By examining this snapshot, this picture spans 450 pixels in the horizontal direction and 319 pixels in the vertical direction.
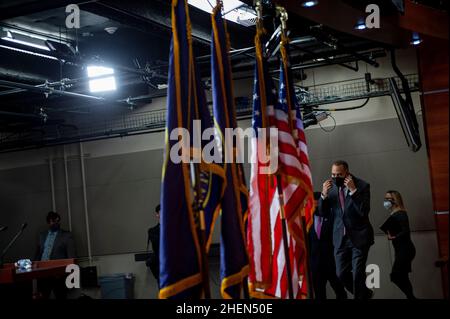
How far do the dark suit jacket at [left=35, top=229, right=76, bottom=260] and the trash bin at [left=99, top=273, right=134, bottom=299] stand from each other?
26.7 inches

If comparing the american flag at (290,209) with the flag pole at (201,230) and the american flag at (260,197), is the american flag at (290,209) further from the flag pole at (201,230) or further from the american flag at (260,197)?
the flag pole at (201,230)

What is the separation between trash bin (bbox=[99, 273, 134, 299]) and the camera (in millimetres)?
10273

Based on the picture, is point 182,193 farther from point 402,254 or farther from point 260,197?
point 402,254

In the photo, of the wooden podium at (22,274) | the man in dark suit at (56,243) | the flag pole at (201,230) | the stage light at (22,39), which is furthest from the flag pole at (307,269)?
the man in dark suit at (56,243)

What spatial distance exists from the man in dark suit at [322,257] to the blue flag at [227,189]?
4267 mm

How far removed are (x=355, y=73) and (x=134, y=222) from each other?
4.37 meters

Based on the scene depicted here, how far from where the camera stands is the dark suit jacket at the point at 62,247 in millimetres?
10180

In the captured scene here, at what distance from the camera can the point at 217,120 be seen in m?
3.29

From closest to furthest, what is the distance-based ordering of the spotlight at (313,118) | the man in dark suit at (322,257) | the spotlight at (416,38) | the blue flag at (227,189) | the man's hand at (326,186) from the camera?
the blue flag at (227,189), the spotlight at (416,38), the man's hand at (326,186), the man in dark suit at (322,257), the spotlight at (313,118)

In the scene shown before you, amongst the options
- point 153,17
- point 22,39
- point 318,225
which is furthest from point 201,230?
point 22,39

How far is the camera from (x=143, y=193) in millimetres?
10625

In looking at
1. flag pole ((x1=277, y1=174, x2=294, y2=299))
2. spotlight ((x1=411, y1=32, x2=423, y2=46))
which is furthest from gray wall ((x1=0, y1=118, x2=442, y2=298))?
flag pole ((x1=277, y1=174, x2=294, y2=299))

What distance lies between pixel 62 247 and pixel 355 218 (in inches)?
211
